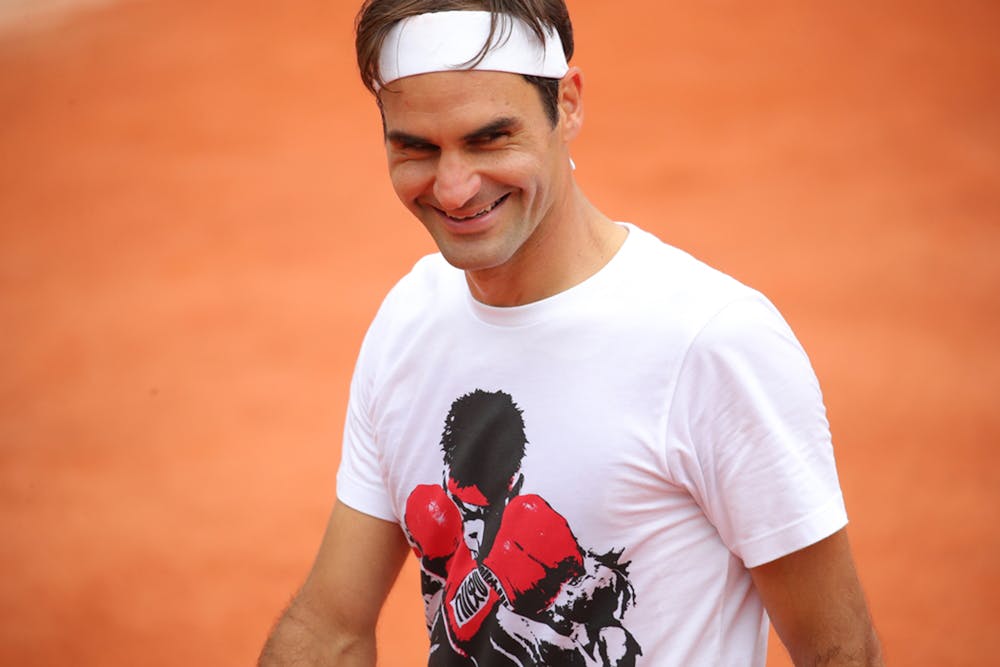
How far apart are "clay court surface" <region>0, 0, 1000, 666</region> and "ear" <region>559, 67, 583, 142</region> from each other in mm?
2964

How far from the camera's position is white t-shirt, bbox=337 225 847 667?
182 centimetres

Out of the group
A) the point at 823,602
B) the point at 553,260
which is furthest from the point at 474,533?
the point at 823,602

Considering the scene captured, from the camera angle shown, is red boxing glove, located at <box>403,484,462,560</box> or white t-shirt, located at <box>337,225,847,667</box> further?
red boxing glove, located at <box>403,484,462,560</box>

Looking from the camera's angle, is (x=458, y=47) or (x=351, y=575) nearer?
(x=458, y=47)

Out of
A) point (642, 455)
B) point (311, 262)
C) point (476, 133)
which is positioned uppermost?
point (311, 262)

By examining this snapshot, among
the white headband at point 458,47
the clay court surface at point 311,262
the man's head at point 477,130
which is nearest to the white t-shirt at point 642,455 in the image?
the man's head at point 477,130

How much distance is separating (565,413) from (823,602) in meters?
0.49

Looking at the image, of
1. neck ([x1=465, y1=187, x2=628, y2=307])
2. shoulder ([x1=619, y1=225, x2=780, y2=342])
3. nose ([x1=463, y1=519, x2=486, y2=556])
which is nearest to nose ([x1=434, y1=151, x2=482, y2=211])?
neck ([x1=465, y1=187, x2=628, y2=307])

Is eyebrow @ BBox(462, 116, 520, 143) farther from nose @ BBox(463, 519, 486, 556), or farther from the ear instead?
nose @ BBox(463, 519, 486, 556)

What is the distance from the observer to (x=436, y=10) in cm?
208

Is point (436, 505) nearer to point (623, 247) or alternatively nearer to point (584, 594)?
point (584, 594)

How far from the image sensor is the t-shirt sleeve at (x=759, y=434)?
1.80 m

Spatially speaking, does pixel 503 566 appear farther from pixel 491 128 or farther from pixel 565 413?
pixel 491 128

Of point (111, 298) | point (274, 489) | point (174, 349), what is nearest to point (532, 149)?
point (274, 489)
